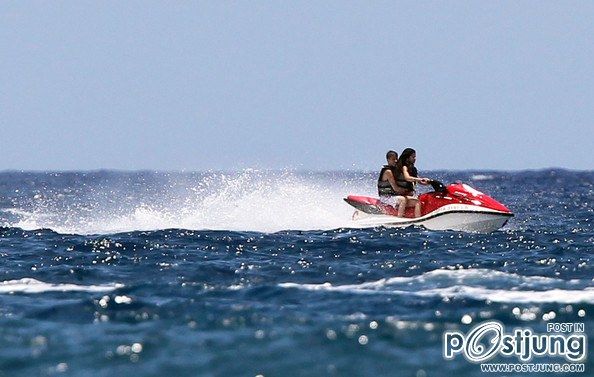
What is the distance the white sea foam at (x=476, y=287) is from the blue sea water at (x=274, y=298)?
0.03m

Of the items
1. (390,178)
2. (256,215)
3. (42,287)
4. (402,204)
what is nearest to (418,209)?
(402,204)

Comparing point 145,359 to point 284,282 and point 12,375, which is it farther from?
point 284,282

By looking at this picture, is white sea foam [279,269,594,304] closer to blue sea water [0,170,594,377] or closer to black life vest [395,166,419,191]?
blue sea water [0,170,594,377]

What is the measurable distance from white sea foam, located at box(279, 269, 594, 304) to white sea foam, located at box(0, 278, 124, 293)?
2.33 meters

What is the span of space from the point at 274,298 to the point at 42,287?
3.28 meters

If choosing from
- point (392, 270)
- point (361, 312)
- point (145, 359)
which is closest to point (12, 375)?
point (145, 359)

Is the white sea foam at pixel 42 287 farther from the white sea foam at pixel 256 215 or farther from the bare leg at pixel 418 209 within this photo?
the bare leg at pixel 418 209

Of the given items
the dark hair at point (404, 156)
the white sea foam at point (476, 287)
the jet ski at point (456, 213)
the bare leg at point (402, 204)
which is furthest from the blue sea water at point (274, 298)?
the dark hair at point (404, 156)

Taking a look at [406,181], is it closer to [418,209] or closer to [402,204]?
[402,204]

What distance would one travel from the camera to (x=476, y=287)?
1159cm

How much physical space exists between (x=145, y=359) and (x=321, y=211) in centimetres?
1691

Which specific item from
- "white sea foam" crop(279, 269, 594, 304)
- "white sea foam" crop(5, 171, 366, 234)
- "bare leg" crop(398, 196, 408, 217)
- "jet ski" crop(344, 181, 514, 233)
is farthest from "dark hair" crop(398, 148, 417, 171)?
"white sea foam" crop(279, 269, 594, 304)

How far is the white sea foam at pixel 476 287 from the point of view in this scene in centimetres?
1087

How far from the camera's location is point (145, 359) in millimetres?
8273
